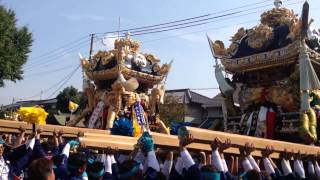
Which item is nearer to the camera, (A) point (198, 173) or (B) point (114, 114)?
(A) point (198, 173)

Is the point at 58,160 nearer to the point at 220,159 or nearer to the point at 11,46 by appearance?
the point at 220,159

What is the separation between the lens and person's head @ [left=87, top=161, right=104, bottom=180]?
4.17m

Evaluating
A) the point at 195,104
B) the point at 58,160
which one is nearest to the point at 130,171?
the point at 58,160

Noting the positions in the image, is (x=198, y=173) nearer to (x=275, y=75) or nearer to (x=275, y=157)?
(x=275, y=157)

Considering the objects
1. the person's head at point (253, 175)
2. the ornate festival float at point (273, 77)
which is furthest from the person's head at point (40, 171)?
the ornate festival float at point (273, 77)

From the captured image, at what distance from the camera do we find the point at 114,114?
1073 centimetres

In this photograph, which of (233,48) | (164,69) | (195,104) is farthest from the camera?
(195,104)

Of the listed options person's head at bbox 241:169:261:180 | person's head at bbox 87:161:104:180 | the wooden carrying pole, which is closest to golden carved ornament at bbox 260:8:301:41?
the wooden carrying pole

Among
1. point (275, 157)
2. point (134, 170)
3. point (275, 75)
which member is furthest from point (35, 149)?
point (275, 75)

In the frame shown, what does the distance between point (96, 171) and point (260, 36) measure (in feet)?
19.1

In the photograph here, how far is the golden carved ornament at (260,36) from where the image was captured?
8930 mm

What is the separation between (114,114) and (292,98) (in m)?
4.33

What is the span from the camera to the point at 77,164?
4082 millimetres

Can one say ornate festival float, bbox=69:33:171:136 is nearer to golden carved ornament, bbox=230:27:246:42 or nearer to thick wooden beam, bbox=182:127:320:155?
golden carved ornament, bbox=230:27:246:42
